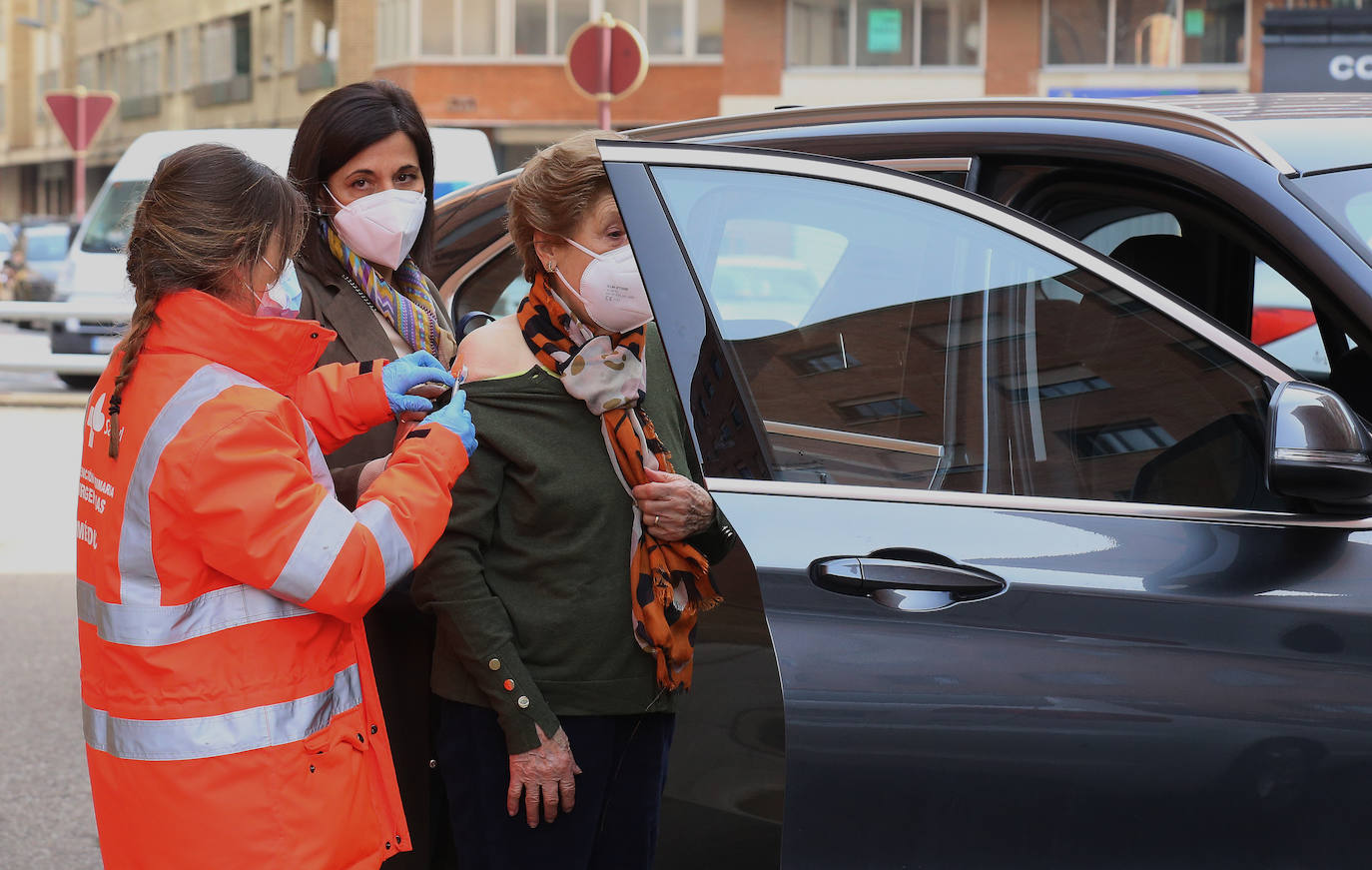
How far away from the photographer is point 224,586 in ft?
6.53

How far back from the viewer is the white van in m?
11.7

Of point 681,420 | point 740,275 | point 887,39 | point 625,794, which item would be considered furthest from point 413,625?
point 887,39

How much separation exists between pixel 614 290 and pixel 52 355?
468 inches

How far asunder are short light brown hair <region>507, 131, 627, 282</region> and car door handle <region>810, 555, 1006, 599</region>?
674mm

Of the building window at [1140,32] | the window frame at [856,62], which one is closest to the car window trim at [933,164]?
the building window at [1140,32]

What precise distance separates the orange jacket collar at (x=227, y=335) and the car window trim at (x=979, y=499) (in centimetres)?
63

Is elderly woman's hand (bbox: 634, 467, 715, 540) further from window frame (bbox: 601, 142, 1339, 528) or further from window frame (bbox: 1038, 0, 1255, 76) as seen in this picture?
window frame (bbox: 1038, 0, 1255, 76)

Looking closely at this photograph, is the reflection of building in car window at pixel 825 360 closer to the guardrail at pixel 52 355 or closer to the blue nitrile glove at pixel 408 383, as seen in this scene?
the blue nitrile glove at pixel 408 383

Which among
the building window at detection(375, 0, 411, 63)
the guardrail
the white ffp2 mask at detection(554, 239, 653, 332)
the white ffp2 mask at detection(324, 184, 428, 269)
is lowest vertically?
the guardrail

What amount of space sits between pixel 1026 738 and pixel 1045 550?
27 centimetres

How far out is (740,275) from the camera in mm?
2309

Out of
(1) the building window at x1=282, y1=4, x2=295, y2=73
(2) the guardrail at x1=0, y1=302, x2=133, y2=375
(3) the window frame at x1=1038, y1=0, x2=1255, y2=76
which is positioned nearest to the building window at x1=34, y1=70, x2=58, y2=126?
(1) the building window at x1=282, y1=4, x2=295, y2=73

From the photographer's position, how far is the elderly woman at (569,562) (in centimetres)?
222

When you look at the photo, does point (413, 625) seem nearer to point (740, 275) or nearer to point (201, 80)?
point (740, 275)
